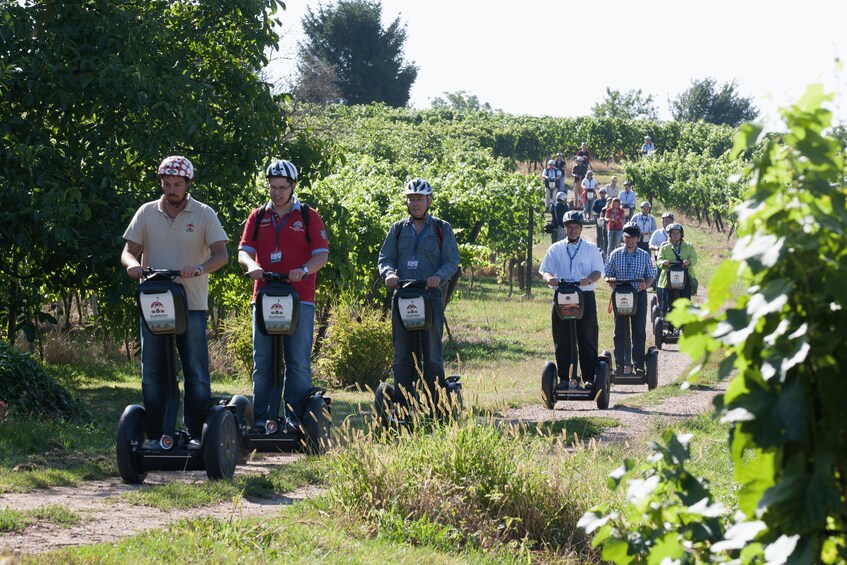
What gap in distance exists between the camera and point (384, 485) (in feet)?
21.3

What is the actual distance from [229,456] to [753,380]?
5237mm

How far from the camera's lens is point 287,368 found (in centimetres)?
841

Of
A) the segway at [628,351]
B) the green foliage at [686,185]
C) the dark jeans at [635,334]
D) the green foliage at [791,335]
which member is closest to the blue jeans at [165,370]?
the green foliage at [791,335]

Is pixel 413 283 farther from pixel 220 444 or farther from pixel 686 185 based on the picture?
pixel 686 185

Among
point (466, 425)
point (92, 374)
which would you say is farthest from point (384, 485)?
point (92, 374)

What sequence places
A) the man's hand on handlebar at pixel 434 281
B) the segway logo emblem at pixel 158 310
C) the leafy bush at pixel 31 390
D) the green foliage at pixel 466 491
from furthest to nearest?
the leafy bush at pixel 31 390 < the man's hand on handlebar at pixel 434 281 < the segway logo emblem at pixel 158 310 < the green foliage at pixel 466 491

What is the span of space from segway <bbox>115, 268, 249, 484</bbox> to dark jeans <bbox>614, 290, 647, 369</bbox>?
7.42m

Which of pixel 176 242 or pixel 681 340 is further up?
pixel 176 242

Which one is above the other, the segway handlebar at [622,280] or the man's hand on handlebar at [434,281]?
the man's hand on handlebar at [434,281]

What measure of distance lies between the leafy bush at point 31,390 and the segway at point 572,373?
13.8ft

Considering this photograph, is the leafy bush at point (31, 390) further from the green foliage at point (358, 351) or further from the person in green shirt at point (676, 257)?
the person in green shirt at point (676, 257)

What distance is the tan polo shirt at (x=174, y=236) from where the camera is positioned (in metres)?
7.48

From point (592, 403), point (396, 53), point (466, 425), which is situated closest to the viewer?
point (466, 425)

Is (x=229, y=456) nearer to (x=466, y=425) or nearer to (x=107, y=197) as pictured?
(x=466, y=425)
